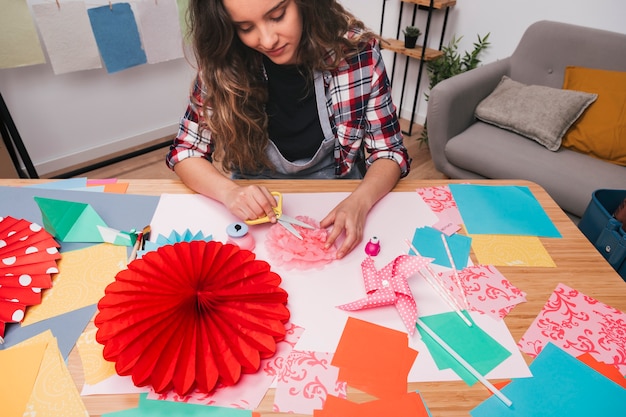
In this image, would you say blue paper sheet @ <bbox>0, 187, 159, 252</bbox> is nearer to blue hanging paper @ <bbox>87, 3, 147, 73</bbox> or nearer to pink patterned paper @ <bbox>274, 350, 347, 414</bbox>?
pink patterned paper @ <bbox>274, 350, 347, 414</bbox>

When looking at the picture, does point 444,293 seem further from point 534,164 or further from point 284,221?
point 534,164

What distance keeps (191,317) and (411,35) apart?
252cm

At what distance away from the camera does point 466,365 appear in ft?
2.05

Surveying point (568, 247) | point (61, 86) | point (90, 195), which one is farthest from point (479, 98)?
point (61, 86)

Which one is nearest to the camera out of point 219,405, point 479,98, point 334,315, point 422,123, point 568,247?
point 219,405

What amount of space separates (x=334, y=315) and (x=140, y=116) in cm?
240

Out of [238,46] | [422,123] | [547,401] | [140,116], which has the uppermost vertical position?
[238,46]

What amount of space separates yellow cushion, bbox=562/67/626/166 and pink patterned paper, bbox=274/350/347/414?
1.84 meters

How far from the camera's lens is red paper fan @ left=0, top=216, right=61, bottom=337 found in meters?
0.69

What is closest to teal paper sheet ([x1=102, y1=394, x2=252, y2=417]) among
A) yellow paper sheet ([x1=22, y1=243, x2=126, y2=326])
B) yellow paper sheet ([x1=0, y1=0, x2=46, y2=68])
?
yellow paper sheet ([x1=22, y1=243, x2=126, y2=326])

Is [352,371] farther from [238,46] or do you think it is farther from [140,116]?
[140,116]

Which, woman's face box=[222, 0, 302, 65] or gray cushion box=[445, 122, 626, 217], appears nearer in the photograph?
woman's face box=[222, 0, 302, 65]

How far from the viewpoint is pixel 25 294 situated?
2.33 feet

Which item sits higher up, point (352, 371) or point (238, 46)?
point (238, 46)
